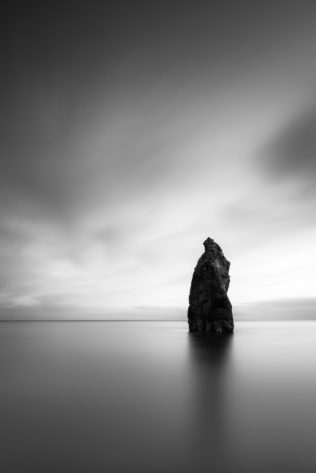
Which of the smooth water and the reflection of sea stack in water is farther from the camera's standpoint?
the reflection of sea stack in water

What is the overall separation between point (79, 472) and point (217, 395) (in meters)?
11.2

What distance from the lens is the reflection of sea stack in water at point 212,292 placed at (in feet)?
216

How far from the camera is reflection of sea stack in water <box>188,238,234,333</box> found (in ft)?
216

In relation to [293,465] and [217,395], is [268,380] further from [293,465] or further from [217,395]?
[293,465]

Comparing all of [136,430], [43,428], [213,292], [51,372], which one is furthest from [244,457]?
[213,292]

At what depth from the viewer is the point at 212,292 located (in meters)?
65.6

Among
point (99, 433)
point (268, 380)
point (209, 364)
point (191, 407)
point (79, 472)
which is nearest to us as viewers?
point (79, 472)

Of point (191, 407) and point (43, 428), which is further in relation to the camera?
point (191, 407)

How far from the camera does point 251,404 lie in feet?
50.6

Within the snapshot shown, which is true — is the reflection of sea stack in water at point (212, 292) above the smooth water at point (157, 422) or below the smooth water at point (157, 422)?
above

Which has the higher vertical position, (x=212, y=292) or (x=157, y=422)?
(x=212, y=292)

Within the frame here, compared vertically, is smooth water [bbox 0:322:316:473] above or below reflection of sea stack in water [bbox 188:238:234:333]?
below

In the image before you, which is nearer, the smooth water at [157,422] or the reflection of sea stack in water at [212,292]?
the smooth water at [157,422]

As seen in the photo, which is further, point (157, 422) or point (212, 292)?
point (212, 292)
